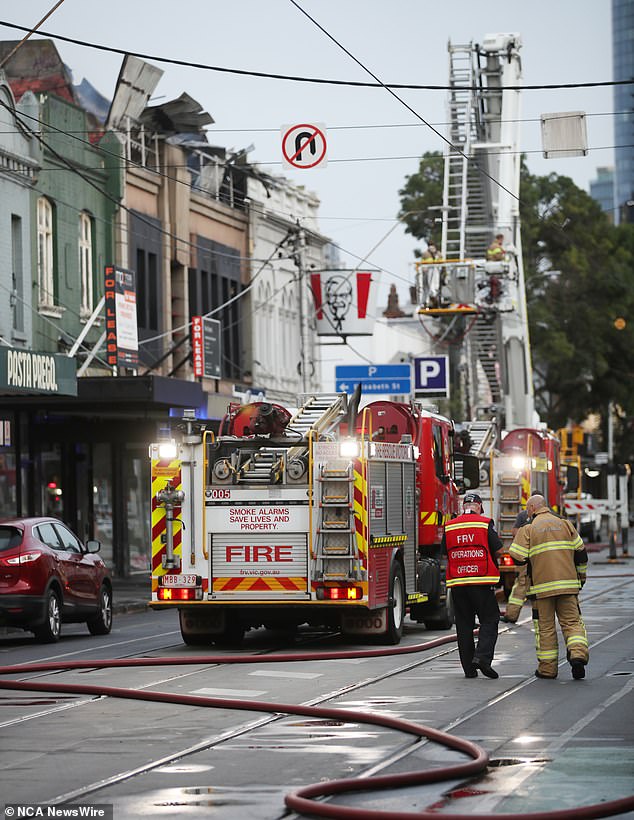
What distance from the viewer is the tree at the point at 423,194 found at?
68312 millimetres

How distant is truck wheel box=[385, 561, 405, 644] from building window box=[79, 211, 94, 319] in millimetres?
17941

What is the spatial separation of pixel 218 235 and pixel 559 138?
66.3 feet

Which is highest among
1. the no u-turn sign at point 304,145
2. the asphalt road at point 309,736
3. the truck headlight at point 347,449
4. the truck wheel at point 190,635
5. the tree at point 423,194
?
the tree at point 423,194

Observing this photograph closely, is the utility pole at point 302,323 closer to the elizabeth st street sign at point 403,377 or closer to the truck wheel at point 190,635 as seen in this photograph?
the elizabeth st street sign at point 403,377

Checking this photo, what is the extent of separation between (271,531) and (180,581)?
116 centimetres

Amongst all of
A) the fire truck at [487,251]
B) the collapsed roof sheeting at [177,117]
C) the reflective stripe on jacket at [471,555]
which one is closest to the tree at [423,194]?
the fire truck at [487,251]

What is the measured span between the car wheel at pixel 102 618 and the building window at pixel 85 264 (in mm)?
13916

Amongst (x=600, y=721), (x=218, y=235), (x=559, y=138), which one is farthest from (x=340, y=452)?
(x=218, y=235)

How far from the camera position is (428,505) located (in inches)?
902

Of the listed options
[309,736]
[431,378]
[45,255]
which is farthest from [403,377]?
[309,736]

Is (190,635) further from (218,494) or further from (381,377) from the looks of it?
(381,377)

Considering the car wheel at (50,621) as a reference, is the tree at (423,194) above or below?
above

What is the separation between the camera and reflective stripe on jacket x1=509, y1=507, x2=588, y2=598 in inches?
636

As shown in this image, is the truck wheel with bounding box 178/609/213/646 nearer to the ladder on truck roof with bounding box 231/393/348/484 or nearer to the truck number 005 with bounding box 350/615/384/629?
the truck number 005 with bounding box 350/615/384/629
